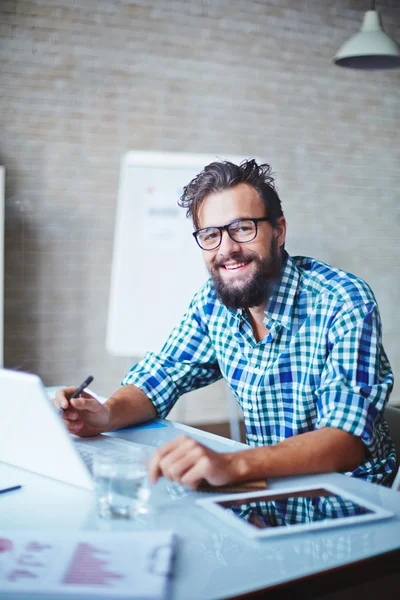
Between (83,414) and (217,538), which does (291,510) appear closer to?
(217,538)

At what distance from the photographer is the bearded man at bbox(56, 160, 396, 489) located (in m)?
1.35

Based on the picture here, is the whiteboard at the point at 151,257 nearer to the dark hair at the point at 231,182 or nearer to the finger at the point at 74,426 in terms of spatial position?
the dark hair at the point at 231,182

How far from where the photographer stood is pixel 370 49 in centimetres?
327

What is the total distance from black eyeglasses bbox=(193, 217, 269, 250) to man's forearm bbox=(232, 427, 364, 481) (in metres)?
0.56

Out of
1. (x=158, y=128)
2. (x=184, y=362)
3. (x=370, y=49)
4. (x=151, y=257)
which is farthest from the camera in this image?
(x=158, y=128)

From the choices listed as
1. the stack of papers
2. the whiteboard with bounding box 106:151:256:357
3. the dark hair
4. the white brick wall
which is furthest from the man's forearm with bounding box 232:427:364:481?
the white brick wall

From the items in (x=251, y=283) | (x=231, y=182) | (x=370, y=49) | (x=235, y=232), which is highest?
(x=370, y=49)

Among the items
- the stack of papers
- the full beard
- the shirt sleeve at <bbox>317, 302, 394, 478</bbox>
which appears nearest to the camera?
the stack of papers

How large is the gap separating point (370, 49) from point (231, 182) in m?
1.99

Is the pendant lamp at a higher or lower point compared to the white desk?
higher

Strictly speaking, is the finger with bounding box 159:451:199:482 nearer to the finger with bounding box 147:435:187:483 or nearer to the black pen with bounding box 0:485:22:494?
the finger with bounding box 147:435:187:483

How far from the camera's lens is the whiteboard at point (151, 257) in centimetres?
347

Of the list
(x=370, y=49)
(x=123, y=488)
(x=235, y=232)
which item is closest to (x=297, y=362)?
(x=235, y=232)

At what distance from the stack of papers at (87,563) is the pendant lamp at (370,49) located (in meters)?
2.93
